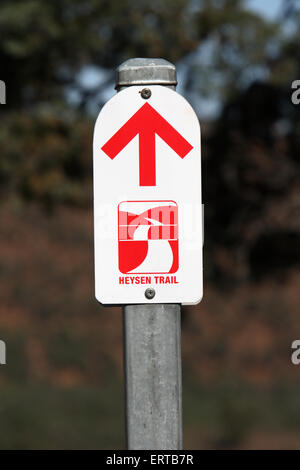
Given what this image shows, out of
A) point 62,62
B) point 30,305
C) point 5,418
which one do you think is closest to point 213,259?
point 30,305

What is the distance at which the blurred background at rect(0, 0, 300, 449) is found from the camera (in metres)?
12.4

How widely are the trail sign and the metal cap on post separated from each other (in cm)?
5

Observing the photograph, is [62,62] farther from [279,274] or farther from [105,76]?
[279,274]

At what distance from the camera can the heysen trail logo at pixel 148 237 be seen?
6.89ft

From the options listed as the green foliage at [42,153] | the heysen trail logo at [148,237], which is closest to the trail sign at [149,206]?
the heysen trail logo at [148,237]

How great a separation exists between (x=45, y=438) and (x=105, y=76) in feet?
25.0

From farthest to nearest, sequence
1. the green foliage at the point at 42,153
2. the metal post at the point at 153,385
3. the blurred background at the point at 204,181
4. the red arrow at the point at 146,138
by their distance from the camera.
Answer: the green foliage at the point at 42,153
the blurred background at the point at 204,181
the red arrow at the point at 146,138
the metal post at the point at 153,385

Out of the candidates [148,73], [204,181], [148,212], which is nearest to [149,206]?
[148,212]

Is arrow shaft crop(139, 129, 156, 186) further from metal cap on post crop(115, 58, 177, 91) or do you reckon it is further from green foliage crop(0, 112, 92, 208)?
green foliage crop(0, 112, 92, 208)

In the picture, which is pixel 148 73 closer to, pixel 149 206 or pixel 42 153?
pixel 149 206

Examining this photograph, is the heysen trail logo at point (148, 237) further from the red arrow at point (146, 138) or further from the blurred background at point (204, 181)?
the blurred background at point (204, 181)

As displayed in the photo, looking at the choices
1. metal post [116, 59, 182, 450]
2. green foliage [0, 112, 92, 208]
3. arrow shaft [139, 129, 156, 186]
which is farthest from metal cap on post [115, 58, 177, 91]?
green foliage [0, 112, 92, 208]

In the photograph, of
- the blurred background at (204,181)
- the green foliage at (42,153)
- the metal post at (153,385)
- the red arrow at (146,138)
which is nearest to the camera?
the metal post at (153,385)

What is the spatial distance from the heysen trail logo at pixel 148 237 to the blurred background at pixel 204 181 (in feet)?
31.8
